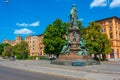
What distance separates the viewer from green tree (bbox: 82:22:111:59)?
61216 millimetres

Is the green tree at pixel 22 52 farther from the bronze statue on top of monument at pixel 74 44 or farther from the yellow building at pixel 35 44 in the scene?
the bronze statue on top of monument at pixel 74 44

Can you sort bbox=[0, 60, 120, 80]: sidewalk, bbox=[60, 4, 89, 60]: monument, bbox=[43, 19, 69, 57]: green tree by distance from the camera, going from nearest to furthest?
1. bbox=[0, 60, 120, 80]: sidewalk
2. bbox=[60, 4, 89, 60]: monument
3. bbox=[43, 19, 69, 57]: green tree

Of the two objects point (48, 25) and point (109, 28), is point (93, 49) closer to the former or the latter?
point (48, 25)

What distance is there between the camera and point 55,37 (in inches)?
2601


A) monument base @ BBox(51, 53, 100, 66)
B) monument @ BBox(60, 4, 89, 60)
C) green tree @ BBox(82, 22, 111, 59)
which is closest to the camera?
monument base @ BBox(51, 53, 100, 66)

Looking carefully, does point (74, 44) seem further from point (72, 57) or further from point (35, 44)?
point (35, 44)

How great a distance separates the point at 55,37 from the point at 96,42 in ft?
42.3

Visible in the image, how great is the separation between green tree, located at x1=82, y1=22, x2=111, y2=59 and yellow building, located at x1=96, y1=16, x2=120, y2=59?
23.0m

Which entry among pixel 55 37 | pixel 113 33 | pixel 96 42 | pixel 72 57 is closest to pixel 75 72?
pixel 72 57

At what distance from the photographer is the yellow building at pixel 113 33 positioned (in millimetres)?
84750

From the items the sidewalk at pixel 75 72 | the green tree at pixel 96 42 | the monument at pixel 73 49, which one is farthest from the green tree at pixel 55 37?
the sidewalk at pixel 75 72

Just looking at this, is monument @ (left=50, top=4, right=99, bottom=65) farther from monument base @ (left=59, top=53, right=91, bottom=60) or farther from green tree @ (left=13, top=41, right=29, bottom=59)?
green tree @ (left=13, top=41, right=29, bottom=59)

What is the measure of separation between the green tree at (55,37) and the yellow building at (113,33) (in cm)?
2601

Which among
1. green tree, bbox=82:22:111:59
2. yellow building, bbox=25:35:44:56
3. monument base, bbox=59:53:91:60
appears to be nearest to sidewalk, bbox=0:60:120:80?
monument base, bbox=59:53:91:60
